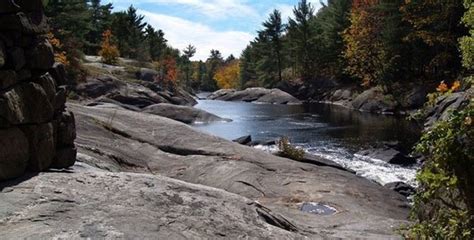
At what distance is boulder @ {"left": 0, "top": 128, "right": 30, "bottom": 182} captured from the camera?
8195 mm

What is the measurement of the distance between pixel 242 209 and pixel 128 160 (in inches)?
287

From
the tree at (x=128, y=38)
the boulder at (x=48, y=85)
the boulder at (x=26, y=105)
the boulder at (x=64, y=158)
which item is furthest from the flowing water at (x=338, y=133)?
the tree at (x=128, y=38)

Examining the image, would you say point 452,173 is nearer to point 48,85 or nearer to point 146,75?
point 48,85

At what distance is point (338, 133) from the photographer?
33.3 m

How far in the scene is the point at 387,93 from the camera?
52.2m

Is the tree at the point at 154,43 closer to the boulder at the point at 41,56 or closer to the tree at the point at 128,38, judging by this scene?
the tree at the point at 128,38

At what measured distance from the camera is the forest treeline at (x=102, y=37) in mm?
47688

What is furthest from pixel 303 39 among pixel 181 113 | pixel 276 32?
pixel 181 113

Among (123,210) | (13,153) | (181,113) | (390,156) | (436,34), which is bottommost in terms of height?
(181,113)

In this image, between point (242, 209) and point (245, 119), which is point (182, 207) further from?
point (245, 119)

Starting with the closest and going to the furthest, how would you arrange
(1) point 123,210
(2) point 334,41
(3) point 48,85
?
(1) point 123,210 → (3) point 48,85 → (2) point 334,41

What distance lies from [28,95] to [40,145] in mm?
998

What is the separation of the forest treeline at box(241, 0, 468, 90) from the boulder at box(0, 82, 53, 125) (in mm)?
36019

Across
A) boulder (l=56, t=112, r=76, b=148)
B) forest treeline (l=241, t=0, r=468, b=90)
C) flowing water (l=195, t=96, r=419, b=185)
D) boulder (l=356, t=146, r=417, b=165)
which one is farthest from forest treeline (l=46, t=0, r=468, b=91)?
boulder (l=56, t=112, r=76, b=148)
